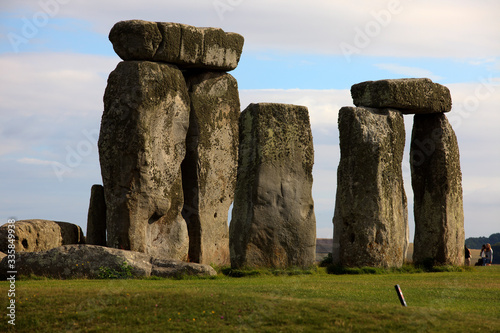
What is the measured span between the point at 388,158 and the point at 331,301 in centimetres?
926

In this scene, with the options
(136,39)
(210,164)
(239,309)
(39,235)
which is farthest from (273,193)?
(39,235)

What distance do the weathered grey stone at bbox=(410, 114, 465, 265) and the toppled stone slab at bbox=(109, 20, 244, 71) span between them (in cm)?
667

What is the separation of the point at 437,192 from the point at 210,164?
7.32m

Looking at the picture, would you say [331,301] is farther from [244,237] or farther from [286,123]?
[286,123]

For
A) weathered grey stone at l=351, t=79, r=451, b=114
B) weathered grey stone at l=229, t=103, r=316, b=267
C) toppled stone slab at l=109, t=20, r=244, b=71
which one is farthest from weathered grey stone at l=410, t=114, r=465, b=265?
toppled stone slab at l=109, t=20, r=244, b=71

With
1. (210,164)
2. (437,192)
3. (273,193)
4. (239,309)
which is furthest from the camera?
(210,164)

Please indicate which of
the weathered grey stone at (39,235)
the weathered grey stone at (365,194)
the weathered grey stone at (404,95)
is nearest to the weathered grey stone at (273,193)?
the weathered grey stone at (365,194)

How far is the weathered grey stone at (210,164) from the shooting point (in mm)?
26547

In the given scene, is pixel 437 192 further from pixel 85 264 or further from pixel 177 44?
pixel 85 264

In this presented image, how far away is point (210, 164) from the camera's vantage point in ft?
88.5

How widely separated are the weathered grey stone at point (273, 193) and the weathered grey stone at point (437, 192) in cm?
581

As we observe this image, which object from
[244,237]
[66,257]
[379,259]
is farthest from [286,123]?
[66,257]

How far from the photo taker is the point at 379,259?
76.7 feet

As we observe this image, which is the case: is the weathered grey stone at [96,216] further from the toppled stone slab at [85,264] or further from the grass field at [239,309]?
the grass field at [239,309]
